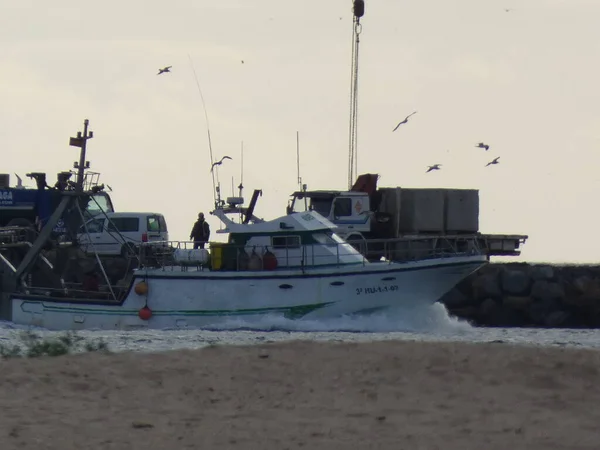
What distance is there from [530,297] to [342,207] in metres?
6.24

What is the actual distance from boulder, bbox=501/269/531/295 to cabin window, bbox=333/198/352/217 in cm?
507

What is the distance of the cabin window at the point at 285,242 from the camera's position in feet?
97.0

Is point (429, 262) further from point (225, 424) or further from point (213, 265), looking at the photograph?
point (225, 424)

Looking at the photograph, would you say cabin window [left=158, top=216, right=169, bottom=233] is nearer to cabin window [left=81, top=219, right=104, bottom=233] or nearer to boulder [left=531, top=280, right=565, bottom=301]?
cabin window [left=81, top=219, right=104, bottom=233]

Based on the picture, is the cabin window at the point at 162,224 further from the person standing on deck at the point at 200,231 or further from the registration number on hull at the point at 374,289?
the registration number on hull at the point at 374,289

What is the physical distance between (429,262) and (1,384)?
1642cm

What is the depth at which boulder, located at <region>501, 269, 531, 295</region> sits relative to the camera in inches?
1563

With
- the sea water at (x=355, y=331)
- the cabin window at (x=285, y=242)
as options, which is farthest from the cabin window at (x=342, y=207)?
the cabin window at (x=285, y=242)

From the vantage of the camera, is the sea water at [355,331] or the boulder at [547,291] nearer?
the sea water at [355,331]

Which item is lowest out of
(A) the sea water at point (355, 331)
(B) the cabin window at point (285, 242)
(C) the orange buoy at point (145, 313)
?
(A) the sea water at point (355, 331)

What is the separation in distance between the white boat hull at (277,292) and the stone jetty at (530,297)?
8686 millimetres

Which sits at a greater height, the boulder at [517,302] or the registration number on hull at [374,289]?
the registration number on hull at [374,289]

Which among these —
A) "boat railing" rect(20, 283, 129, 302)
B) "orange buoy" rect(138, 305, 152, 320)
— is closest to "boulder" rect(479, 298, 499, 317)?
"boat railing" rect(20, 283, 129, 302)

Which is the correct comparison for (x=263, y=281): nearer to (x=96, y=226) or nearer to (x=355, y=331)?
(x=355, y=331)
